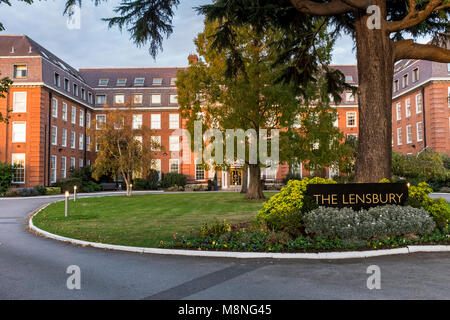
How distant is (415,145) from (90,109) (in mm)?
38024

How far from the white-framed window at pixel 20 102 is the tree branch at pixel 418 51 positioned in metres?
32.3

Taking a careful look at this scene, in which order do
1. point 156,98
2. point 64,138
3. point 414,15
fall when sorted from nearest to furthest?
point 414,15
point 64,138
point 156,98

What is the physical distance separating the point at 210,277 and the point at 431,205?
22.0ft

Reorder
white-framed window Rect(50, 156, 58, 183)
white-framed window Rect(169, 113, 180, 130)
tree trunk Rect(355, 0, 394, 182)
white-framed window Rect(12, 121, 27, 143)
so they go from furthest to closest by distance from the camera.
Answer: white-framed window Rect(169, 113, 180, 130) < white-framed window Rect(50, 156, 58, 183) < white-framed window Rect(12, 121, 27, 143) < tree trunk Rect(355, 0, 394, 182)

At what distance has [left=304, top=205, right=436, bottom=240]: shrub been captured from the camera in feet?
25.4

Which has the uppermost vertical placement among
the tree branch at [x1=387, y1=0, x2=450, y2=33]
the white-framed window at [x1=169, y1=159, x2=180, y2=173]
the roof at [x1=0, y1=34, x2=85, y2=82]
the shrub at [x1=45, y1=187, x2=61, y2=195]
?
the roof at [x1=0, y1=34, x2=85, y2=82]

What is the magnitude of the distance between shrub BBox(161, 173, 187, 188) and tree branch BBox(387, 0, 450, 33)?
32.6 m

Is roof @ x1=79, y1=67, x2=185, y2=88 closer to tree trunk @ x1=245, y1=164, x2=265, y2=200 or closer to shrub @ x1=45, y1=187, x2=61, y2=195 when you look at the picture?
shrub @ x1=45, y1=187, x2=61, y2=195

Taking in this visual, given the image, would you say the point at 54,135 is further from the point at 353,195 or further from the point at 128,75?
the point at 353,195

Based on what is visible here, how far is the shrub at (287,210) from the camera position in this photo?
8.20m

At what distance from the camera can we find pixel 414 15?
9656mm

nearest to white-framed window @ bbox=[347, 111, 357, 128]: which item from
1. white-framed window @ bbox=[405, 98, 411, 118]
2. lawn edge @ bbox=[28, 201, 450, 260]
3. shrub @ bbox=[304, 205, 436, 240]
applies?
white-framed window @ bbox=[405, 98, 411, 118]

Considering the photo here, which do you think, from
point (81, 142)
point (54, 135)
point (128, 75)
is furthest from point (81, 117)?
point (128, 75)
